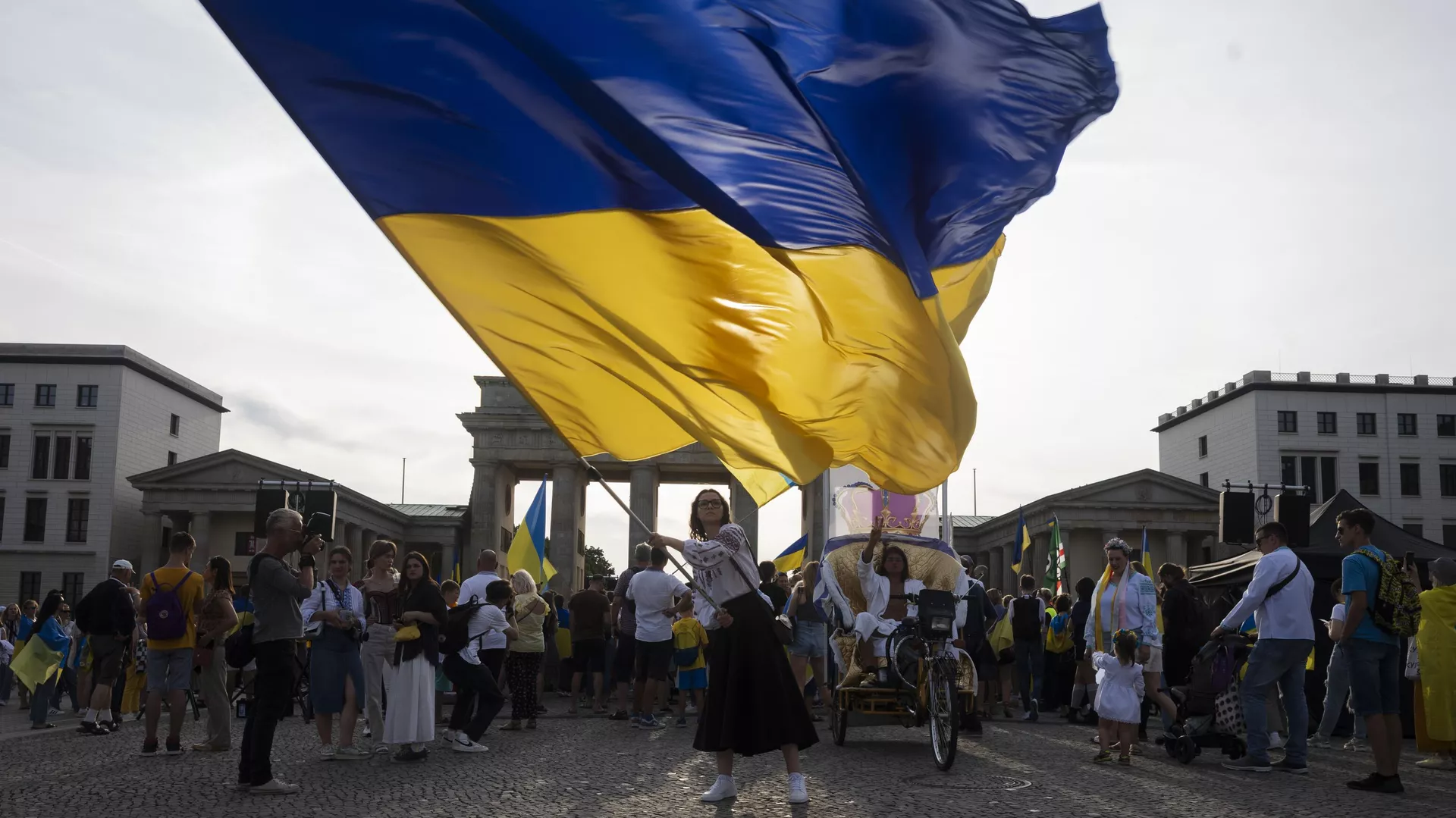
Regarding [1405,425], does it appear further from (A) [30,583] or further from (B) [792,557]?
(A) [30,583]

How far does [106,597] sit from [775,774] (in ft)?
28.5

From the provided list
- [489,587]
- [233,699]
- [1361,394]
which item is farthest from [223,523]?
[1361,394]

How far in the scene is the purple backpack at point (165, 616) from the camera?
36.8 feet

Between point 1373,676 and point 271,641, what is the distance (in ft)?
27.2

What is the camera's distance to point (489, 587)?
505 inches

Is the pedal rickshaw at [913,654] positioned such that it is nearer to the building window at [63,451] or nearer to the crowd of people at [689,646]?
the crowd of people at [689,646]

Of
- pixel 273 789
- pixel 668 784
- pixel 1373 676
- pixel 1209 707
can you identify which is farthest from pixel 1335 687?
pixel 273 789

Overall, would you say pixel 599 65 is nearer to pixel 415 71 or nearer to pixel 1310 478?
pixel 415 71

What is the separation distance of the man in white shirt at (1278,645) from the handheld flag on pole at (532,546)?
44.5 feet

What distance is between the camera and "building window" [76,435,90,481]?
76625 mm

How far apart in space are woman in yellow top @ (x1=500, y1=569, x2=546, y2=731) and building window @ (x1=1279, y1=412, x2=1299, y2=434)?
7824cm

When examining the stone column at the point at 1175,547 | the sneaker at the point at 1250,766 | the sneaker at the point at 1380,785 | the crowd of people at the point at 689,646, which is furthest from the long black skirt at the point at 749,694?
the stone column at the point at 1175,547

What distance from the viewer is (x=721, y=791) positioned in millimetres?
8094

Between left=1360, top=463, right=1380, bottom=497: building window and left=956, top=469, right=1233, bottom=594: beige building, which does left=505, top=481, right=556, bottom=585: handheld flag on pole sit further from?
left=1360, top=463, right=1380, bottom=497: building window
